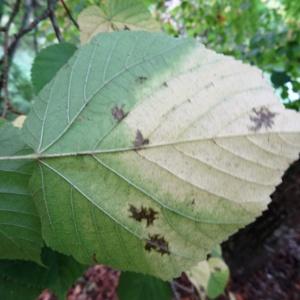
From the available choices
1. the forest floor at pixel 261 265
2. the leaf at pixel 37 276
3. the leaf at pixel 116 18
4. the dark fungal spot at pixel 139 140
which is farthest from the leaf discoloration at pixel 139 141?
the forest floor at pixel 261 265

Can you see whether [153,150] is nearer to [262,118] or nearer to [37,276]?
[262,118]

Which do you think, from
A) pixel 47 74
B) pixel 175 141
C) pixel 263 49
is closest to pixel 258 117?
pixel 175 141

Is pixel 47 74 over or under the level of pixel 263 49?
under

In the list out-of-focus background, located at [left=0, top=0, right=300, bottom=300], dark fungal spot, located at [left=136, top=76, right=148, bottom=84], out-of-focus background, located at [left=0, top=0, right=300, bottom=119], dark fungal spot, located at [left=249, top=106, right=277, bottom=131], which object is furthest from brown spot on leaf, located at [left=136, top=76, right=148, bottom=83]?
out-of-focus background, located at [left=0, top=0, right=300, bottom=300]

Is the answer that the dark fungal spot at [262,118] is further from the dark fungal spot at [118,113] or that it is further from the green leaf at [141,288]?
the green leaf at [141,288]

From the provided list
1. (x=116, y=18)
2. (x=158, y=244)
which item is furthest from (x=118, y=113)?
(x=116, y=18)

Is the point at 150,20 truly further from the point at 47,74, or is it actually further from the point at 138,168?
the point at 138,168
